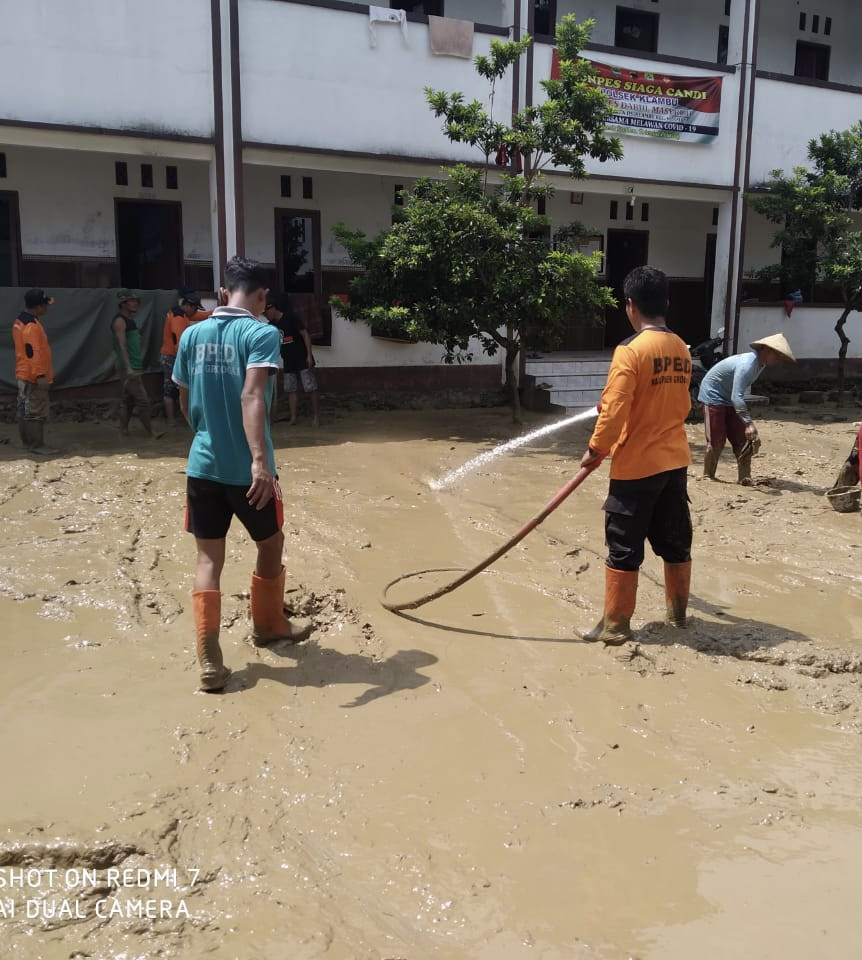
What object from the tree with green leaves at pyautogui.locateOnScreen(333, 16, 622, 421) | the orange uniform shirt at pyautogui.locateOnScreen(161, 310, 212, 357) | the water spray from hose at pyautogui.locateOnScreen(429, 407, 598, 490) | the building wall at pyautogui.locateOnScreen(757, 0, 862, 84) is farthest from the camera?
the building wall at pyautogui.locateOnScreen(757, 0, 862, 84)

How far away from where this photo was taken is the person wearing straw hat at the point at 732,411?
25.7ft

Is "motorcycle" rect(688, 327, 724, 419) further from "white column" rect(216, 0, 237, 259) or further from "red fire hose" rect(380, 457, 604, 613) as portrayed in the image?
"red fire hose" rect(380, 457, 604, 613)

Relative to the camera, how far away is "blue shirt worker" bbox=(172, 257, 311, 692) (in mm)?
3889

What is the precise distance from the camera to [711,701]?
3.99 m

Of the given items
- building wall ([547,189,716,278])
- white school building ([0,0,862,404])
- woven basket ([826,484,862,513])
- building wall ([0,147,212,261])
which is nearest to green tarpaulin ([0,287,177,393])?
white school building ([0,0,862,404])

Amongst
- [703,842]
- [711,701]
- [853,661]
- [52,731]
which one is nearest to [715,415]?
[853,661]

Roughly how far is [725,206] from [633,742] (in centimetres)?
1209

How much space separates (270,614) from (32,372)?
5.75 m

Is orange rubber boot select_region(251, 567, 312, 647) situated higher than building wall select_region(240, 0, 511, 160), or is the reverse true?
building wall select_region(240, 0, 511, 160)

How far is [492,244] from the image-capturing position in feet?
32.6

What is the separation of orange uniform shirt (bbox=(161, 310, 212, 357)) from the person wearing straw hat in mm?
5625

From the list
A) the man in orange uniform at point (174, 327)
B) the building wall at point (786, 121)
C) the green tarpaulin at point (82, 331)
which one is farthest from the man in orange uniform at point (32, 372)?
the building wall at point (786, 121)

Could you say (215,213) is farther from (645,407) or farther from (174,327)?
(645,407)

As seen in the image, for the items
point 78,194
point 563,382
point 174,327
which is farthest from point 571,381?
point 78,194
